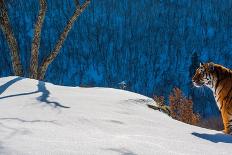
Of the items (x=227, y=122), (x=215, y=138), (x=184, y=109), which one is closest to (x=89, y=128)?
(x=215, y=138)

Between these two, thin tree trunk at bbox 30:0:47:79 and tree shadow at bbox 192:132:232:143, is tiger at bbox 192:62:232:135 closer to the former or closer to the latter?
tree shadow at bbox 192:132:232:143

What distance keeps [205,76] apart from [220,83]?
16.6 inches

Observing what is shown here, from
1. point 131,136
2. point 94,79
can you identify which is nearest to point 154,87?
point 94,79

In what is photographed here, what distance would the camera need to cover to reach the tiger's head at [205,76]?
25.5 feet

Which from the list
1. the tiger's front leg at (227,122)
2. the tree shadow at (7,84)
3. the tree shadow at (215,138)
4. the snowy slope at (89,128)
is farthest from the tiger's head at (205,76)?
the tree shadow at (7,84)

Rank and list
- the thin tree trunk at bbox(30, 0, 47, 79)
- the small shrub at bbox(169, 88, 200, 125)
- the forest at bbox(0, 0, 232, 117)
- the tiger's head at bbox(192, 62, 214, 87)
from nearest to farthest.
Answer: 1. the tiger's head at bbox(192, 62, 214, 87)
2. the thin tree trunk at bbox(30, 0, 47, 79)
3. the small shrub at bbox(169, 88, 200, 125)
4. the forest at bbox(0, 0, 232, 117)

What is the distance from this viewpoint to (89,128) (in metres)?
4.29

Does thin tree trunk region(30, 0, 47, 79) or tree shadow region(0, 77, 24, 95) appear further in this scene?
thin tree trunk region(30, 0, 47, 79)

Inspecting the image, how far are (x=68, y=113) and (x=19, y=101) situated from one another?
104 centimetres

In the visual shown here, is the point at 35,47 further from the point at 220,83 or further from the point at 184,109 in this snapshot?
the point at 184,109

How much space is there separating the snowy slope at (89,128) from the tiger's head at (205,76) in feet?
4.57

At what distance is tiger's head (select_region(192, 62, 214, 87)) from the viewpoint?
777 cm

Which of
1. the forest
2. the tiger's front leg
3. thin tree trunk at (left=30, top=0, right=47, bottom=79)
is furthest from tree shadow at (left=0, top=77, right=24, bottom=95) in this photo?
the forest

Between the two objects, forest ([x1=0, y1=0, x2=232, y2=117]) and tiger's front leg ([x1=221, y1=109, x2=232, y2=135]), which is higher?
tiger's front leg ([x1=221, y1=109, x2=232, y2=135])
